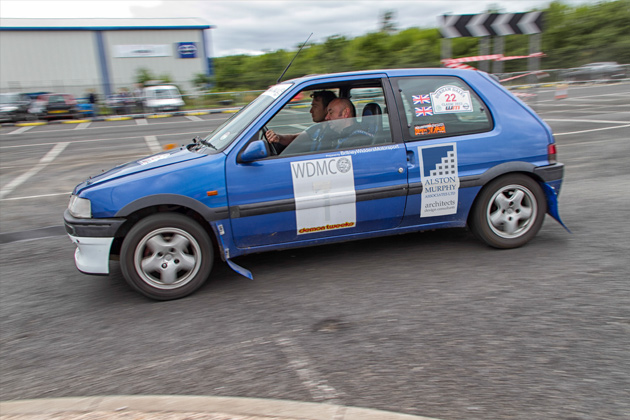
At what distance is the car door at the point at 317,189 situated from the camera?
13.5 feet

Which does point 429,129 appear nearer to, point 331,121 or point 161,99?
point 331,121

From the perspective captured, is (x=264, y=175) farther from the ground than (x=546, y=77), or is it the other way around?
(x=546, y=77)

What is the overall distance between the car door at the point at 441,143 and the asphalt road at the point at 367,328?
1.65ft

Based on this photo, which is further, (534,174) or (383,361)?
(534,174)

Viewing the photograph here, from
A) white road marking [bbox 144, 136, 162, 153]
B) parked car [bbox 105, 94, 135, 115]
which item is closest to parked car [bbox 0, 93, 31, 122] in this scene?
parked car [bbox 105, 94, 135, 115]

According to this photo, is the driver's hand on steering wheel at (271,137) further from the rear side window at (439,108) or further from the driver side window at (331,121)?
the rear side window at (439,108)

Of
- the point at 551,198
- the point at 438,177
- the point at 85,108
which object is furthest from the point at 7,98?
the point at 551,198

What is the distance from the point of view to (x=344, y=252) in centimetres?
500

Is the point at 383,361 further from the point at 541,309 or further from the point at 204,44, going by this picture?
the point at 204,44

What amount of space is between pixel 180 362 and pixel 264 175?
1.58 m

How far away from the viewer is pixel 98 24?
142 ft

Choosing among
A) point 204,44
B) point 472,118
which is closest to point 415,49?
point 204,44

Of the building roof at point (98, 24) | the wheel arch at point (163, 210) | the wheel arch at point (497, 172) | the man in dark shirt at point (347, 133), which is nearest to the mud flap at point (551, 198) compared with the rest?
the wheel arch at point (497, 172)

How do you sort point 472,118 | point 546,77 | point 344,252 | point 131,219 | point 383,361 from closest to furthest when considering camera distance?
point 383,361 → point 131,219 → point 472,118 → point 344,252 → point 546,77
